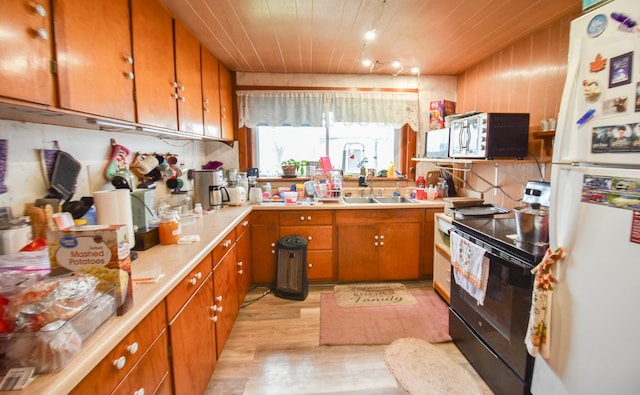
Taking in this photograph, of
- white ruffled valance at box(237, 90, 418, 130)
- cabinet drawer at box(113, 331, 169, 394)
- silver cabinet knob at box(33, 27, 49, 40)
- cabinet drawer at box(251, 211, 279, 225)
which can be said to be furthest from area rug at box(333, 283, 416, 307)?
silver cabinet knob at box(33, 27, 49, 40)

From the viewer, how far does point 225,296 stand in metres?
1.95

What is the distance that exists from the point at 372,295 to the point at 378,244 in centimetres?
52

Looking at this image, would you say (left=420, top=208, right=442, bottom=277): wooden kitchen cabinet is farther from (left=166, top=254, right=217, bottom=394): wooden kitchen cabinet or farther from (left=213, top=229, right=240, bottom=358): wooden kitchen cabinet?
(left=166, top=254, right=217, bottom=394): wooden kitchen cabinet

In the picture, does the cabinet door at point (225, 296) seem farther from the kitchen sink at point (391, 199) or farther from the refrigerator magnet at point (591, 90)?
the refrigerator magnet at point (591, 90)

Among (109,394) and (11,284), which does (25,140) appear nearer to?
(11,284)

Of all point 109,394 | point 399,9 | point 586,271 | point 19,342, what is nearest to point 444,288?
point 586,271

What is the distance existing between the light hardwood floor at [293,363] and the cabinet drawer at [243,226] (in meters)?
0.71

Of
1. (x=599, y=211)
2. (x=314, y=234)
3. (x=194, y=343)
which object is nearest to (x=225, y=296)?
(x=194, y=343)

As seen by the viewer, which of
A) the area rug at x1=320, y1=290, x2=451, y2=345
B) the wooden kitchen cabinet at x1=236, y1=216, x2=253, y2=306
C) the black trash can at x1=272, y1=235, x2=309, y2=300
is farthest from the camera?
the black trash can at x1=272, y1=235, x2=309, y2=300

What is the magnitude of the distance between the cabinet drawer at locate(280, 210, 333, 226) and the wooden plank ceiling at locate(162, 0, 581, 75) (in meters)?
1.55

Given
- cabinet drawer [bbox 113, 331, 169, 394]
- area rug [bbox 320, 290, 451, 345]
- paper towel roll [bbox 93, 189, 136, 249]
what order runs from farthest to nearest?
area rug [bbox 320, 290, 451, 345] < paper towel roll [bbox 93, 189, 136, 249] < cabinet drawer [bbox 113, 331, 169, 394]

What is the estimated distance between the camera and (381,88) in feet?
11.1

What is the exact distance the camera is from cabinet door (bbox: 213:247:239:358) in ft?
5.84

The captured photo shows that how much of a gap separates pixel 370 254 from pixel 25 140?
2.67 meters
